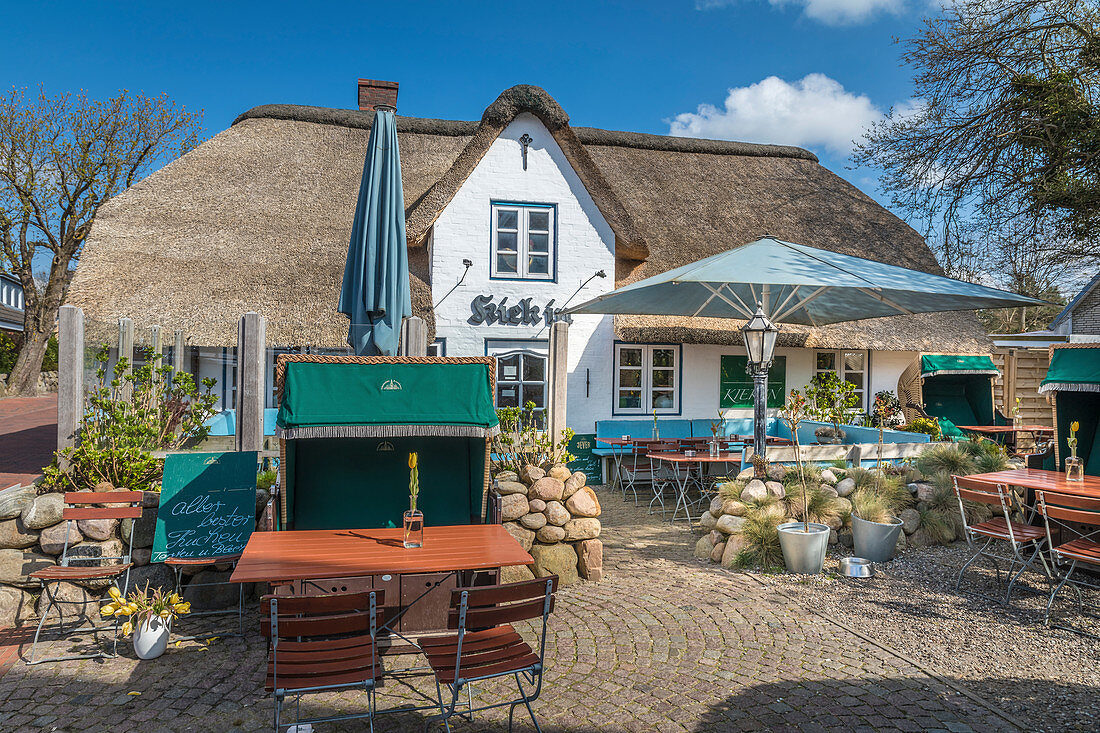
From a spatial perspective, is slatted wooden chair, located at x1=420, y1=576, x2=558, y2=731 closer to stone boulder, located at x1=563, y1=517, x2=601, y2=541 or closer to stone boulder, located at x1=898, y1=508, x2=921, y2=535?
stone boulder, located at x1=563, y1=517, x2=601, y2=541

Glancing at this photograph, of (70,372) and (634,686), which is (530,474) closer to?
(634,686)

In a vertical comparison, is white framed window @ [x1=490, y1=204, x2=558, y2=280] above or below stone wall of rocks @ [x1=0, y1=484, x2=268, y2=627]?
above

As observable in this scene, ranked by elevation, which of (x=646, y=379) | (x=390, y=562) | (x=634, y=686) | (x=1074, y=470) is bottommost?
(x=634, y=686)

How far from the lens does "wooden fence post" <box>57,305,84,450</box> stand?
536 centimetres

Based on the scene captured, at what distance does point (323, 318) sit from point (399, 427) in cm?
675

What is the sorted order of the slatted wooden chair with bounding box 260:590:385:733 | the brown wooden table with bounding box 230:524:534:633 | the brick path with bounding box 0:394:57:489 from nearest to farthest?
the slatted wooden chair with bounding box 260:590:385:733, the brown wooden table with bounding box 230:524:534:633, the brick path with bounding box 0:394:57:489

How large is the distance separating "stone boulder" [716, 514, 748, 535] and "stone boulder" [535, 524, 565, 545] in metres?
1.75

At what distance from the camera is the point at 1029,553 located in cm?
623

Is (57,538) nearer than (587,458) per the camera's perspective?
Yes

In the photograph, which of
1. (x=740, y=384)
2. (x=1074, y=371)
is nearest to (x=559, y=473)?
(x=1074, y=371)

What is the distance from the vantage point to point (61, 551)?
493 cm

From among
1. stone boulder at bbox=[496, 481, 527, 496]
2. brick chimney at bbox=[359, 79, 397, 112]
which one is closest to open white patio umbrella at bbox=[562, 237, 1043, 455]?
stone boulder at bbox=[496, 481, 527, 496]

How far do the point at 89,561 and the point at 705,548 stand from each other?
16.6 ft

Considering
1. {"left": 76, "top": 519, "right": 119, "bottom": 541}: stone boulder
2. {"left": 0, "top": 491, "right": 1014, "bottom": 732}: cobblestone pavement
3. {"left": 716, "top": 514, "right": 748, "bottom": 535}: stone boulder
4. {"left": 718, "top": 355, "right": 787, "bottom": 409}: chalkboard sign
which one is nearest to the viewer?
{"left": 0, "top": 491, "right": 1014, "bottom": 732}: cobblestone pavement
